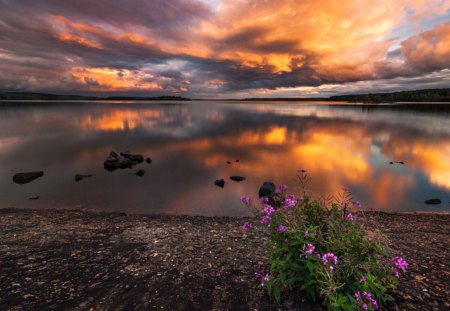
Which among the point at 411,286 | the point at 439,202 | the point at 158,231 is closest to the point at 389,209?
the point at 439,202

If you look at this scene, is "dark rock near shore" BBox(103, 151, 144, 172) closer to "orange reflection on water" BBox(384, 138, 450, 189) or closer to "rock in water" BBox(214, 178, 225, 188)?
"rock in water" BBox(214, 178, 225, 188)

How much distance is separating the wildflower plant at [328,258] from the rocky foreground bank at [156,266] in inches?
38.5

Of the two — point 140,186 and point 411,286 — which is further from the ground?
point 411,286

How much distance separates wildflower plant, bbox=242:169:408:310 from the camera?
4326mm

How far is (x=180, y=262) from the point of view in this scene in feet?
25.7

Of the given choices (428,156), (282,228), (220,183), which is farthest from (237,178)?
(428,156)

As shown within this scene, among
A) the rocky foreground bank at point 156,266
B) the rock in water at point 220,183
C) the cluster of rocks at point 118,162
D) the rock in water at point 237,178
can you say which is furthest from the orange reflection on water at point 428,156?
the cluster of rocks at point 118,162

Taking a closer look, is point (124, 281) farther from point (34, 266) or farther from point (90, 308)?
point (34, 266)

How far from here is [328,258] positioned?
14.1 ft

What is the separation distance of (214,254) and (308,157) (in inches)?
1149

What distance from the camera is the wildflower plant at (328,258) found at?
4.33 m

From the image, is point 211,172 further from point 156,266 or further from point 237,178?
point 156,266

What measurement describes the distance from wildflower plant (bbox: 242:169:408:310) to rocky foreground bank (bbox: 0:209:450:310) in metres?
0.98

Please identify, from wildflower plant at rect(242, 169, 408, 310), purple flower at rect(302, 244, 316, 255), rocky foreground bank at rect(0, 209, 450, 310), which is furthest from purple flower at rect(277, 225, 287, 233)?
rocky foreground bank at rect(0, 209, 450, 310)
